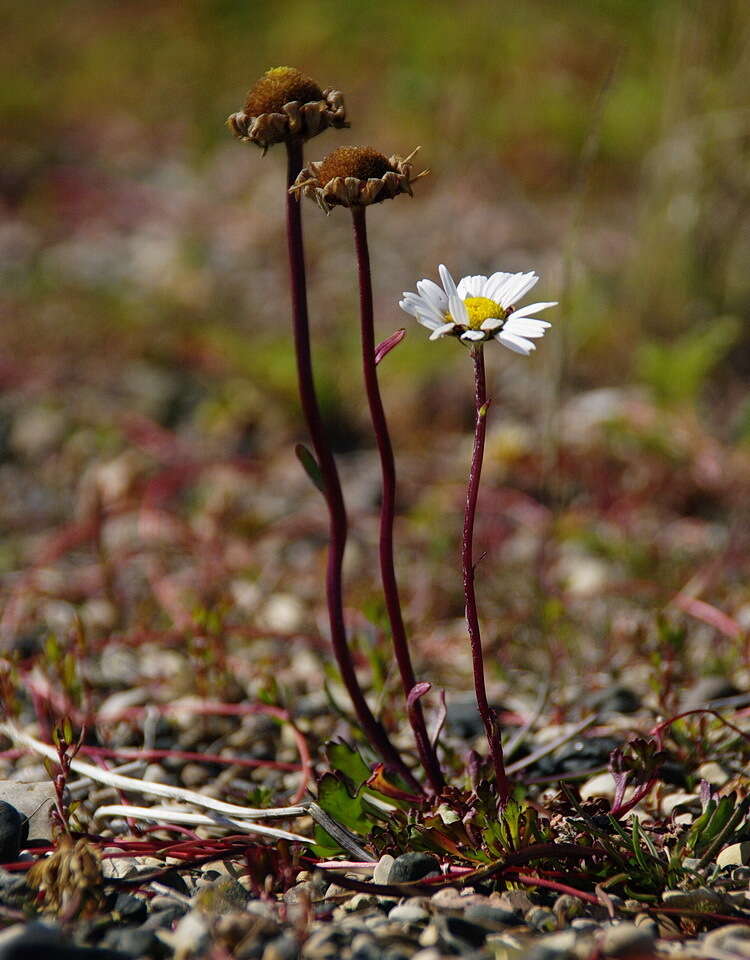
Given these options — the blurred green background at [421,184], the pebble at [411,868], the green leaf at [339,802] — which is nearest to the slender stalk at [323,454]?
the green leaf at [339,802]

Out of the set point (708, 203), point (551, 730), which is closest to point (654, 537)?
point (551, 730)

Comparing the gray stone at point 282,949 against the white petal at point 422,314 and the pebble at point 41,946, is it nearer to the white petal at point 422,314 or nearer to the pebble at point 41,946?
the pebble at point 41,946

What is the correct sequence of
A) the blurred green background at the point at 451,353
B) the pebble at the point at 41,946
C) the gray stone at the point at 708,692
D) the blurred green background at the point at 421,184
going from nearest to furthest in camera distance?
1. the pebble at the point at 41,946
2. the gray stone at the point at 708,692
3. the blurred green background at the point at 451,353
4. the blurred green background at the point at 421,184

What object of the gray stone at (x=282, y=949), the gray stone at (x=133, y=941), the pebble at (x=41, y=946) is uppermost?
the pebble at (x=41, y=946)

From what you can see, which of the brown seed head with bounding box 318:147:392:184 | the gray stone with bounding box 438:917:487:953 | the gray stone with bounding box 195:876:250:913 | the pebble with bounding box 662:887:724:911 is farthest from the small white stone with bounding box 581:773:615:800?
the brown seed head with bounding box 318:147:392:184

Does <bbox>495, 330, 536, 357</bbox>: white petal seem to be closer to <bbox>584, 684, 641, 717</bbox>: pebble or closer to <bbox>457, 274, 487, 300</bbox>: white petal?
<bbox>457, 274, 487, 300</bbox>: white petal

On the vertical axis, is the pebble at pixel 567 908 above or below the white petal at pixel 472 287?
below

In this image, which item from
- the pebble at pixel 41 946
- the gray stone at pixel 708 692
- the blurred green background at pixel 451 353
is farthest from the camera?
the blurred green background at pixel 451 353

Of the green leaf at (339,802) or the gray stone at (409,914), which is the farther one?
the green leaf at (339,802)
